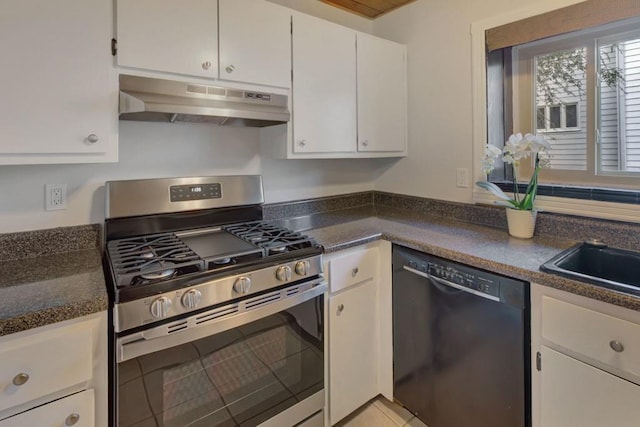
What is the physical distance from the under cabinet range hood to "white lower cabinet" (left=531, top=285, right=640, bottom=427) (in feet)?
4.34

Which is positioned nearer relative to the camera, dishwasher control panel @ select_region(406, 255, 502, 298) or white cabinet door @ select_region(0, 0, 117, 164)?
white cabinet door @ select_region(0, 0, 117, 164)

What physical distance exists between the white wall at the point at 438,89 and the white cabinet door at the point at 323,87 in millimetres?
498

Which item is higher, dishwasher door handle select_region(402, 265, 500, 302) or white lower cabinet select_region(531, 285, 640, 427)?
dishwasher door handle select_region(402, 265, 500, 302)

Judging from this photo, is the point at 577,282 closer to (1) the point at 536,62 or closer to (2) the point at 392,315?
(2) the point at 392,315

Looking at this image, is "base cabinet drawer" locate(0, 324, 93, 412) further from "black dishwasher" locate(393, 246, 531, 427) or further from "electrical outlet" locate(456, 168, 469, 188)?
"electrical outlet" locate(456, 168, 469, 188)

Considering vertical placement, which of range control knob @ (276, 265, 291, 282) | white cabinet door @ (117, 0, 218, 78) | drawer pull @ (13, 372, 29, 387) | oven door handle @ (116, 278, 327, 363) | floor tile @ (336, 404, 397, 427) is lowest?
floor tile @ (336, 404, 397, 427)

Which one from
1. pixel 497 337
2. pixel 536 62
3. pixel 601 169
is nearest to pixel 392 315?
pixel 497 337

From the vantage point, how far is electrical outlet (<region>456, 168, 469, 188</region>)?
2094 mm

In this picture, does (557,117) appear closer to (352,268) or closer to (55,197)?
(352,268)

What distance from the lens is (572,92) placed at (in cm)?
185

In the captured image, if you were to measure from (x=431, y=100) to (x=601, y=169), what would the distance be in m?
0.97

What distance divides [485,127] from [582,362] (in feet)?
4.19

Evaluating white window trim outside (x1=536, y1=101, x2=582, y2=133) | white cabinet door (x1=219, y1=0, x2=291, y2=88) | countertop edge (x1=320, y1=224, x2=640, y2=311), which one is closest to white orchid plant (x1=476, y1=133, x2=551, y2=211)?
white window trim outside (x1=536, y1=101, x2=582, y2=133)

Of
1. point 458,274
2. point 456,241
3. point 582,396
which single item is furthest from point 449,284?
point 582,396
